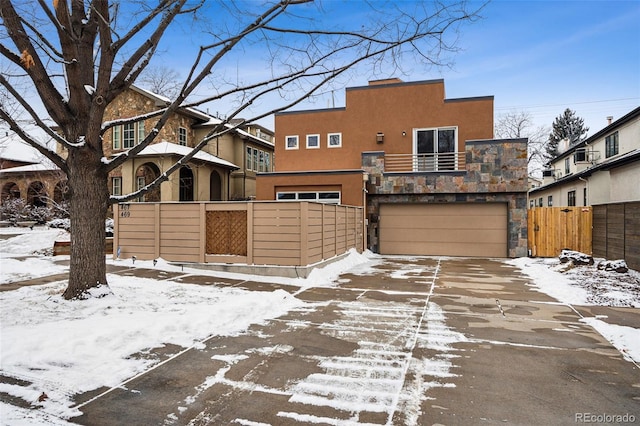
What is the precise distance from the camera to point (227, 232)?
9766 millimetres

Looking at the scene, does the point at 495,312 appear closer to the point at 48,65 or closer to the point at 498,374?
the point at 498,374

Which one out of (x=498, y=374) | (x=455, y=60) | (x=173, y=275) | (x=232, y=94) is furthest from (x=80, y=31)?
(x=498, y=374)

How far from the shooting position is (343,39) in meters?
6.45

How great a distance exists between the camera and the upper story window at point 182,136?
21.2m

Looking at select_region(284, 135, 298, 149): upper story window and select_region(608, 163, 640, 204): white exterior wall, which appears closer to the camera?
select_region(608, 163, 640, 204): white exterior wall

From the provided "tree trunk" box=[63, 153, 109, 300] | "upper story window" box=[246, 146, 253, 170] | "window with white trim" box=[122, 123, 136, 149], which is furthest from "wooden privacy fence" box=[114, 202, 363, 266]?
"upper story window" box=[246, 146, 253, 170]

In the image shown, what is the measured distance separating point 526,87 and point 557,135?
35517 millimetres

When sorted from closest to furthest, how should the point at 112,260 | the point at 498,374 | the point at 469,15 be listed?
1. the point at 498,374
2. the point at 469,15
3. the point at 112,260

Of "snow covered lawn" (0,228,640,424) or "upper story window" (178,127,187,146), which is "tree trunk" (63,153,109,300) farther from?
"upper story window" (178,127,187,146)

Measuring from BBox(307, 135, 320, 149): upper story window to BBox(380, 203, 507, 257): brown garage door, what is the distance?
14.2ft

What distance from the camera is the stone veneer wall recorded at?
14266 mm

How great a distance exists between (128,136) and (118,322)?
18035 millimetres

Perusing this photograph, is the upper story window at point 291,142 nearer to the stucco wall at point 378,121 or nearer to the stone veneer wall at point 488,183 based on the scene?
the stucco wall at point 378,121

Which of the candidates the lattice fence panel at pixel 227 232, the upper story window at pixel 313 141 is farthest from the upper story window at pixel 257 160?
the lattice fence panel at pixel 227 232
